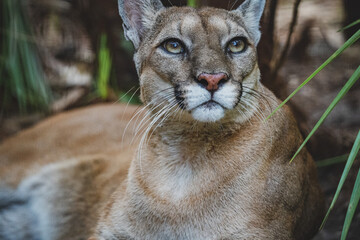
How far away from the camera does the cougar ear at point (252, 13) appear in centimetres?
298

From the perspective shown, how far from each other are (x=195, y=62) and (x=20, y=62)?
10.5 ft

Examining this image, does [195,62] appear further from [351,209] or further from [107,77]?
[107,77]

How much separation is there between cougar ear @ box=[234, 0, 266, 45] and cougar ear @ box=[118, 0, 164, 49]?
46 cm

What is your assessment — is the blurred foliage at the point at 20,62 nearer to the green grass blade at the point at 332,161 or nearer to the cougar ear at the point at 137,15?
the cougar ear at the point at 137,15

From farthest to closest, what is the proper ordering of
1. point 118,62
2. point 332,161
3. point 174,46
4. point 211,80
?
point 118,62
point 332,161
point 174,46
point 211,80

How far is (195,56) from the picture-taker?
2.58 metres

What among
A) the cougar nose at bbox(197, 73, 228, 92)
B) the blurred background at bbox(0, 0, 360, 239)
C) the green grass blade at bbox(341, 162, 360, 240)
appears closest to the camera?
the green grass blade at bbox(341, 162, 360, 240)

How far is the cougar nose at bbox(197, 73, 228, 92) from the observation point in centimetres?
243

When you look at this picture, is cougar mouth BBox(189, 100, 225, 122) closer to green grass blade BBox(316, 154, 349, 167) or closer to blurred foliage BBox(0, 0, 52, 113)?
green grass blade BBox(316, 154, 349, 167)

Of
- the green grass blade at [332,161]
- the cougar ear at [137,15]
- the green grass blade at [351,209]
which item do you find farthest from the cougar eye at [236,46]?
the green grass blade at [332,161]

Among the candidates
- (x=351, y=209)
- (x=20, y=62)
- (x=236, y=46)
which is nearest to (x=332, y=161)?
(x=236, y=46)

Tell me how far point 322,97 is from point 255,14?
1.60m

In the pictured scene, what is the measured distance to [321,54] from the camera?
4207 mm

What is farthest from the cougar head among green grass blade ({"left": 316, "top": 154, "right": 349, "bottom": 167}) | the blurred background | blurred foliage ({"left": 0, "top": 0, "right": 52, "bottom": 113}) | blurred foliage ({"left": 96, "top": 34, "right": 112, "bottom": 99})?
blurred foliage ({"left": 0, "top": 0, "right": 52, "bottom": 113})
